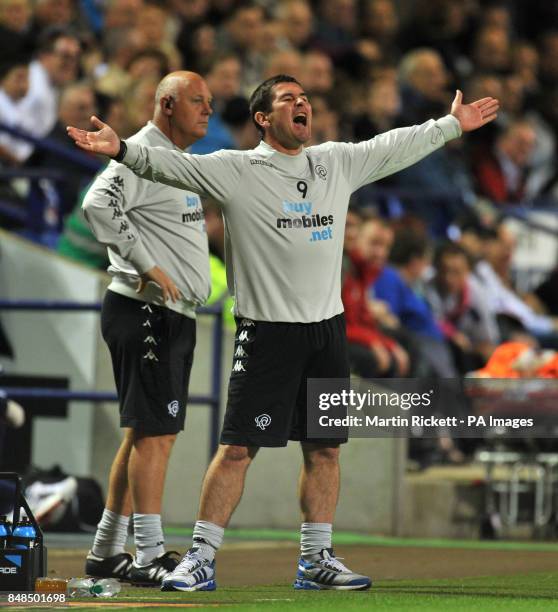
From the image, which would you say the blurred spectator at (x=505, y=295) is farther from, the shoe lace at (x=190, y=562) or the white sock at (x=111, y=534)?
the shoe lace at (x=190, y=562)

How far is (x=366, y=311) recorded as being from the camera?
1187cm

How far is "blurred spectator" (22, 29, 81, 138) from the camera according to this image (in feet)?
41.8

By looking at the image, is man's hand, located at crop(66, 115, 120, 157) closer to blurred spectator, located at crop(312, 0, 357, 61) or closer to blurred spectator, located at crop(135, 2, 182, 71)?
blurred spectator, located at crop(135, 2, 182, 71)

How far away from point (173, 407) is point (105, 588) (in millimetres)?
927

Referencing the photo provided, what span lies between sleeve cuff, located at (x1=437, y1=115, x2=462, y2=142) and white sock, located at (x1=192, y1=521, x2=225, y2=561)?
195 centimetres

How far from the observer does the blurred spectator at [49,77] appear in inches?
502

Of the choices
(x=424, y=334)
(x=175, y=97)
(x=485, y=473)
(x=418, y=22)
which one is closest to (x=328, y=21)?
(x=418, y=22)

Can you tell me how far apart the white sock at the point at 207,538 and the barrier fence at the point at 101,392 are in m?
3.61

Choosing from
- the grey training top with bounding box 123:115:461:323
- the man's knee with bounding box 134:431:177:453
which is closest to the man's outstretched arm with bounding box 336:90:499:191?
the grey training top with bounding box 123:115:461:323

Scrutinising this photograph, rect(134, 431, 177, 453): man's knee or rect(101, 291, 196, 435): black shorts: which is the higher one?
rect(101, 291, 196, 435): black shorts

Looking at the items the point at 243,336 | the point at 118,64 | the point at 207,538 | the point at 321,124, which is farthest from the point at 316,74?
the point at 207,538

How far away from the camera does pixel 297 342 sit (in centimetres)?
675

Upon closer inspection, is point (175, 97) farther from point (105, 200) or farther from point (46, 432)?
point (46, 432)

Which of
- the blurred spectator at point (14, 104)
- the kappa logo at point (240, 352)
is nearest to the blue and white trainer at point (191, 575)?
the kappa logo at point (240, 352)
